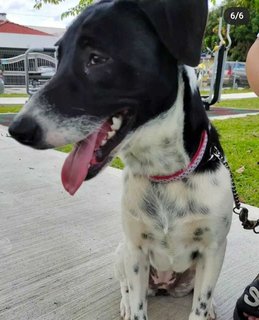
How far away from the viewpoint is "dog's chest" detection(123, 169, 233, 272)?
1.92 m

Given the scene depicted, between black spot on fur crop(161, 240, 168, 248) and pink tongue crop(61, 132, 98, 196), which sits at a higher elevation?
pink tongue crop(61, 132, 98, 196)

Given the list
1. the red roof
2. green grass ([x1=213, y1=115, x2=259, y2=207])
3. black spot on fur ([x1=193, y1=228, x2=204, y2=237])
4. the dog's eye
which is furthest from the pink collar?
the red roof

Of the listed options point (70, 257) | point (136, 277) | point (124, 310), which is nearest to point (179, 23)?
point (136, 277)

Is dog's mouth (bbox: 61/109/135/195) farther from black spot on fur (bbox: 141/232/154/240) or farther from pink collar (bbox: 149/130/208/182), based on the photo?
black spot on fur (bbox: 141/232/154/240)

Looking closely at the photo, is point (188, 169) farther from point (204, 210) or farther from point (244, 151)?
point (244, 151)

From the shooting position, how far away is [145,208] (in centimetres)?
199

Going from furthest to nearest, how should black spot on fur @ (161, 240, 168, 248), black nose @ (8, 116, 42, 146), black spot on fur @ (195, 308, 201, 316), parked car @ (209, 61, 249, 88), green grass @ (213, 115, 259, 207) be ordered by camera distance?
parked car @ (209, 61, 249, 88), green grass @ (213, 115, 259, 207), black spot on fur @ (195, 308, 201, 316), black spot on fur @ (161, 240, 168, 248), black nose @ (8, 116, 42, 146)

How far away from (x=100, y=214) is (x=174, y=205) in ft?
5.47

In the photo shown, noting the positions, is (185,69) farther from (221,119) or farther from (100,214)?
(221,119)

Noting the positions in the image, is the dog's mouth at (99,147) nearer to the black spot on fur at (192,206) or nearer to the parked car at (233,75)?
the black spot on fur at (192,206)

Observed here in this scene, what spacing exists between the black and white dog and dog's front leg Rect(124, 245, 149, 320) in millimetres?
108

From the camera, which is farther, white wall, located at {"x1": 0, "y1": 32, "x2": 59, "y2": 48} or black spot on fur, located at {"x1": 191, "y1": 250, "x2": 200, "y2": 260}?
white wall, located at {"x1": 0, "y1": 32, "x2": 59, "y2": 48}

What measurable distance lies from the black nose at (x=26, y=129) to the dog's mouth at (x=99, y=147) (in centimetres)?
20

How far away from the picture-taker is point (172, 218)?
1.95 metres
